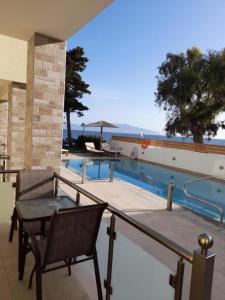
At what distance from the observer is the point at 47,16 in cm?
345

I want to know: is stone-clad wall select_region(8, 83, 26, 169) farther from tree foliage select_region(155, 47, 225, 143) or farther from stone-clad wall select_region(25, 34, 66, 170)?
tree foliage select_region(155, 47, 225, 143)

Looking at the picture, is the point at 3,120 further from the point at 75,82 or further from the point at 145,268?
the point at 145,268

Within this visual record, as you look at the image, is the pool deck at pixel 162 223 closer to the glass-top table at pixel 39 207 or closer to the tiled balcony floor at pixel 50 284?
the tiled balcony floor at pixel 50 284

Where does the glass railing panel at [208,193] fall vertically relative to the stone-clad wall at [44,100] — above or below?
below

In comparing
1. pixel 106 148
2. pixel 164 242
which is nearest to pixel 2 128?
pixel 106 148

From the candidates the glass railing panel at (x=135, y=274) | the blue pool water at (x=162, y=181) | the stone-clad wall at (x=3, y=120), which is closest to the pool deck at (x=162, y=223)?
the glass railing panel at (x=135, y=274)

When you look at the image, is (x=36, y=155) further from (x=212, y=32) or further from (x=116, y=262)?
(x=212, y=32)

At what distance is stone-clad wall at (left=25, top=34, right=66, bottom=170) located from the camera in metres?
4.28

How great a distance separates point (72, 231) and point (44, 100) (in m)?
2.96

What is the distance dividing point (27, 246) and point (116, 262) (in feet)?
3.05

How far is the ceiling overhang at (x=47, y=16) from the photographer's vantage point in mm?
3020

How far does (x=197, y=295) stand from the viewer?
1.18 meters

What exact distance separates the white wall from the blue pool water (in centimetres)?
64

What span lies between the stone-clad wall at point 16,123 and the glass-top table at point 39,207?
492cm
